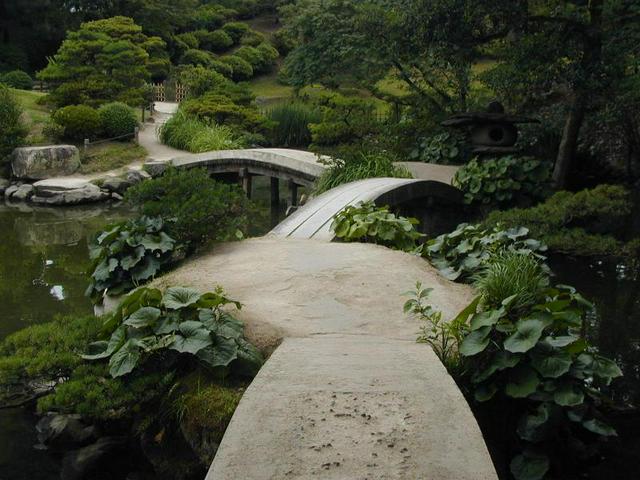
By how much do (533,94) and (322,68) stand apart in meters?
5.04

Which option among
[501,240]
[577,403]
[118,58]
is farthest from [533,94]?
[118,58]

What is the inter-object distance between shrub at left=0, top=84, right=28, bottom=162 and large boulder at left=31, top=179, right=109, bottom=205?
185cm

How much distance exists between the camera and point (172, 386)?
13.4ft

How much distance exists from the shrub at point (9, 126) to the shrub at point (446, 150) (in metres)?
9.53

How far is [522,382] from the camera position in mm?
3947

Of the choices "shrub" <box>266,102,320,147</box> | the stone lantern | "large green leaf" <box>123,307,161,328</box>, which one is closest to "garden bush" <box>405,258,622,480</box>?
"large green leaf" <box>123,307,161,328</box>

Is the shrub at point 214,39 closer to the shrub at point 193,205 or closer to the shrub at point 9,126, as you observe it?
the shrub at point 9,126

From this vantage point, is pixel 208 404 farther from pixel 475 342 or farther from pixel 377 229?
pixel 377 229

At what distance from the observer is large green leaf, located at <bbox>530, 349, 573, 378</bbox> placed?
153 inches

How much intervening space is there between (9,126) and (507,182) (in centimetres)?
1163

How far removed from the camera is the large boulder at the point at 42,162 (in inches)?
624

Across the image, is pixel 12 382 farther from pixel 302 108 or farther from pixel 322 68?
pixel 302 108

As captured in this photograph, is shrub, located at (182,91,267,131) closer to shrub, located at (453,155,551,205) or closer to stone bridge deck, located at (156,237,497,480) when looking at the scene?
shrub, located at (453,155,551,205)

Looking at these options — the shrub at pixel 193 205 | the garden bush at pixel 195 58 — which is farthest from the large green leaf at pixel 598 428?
the garden bush at pixel 195 58
